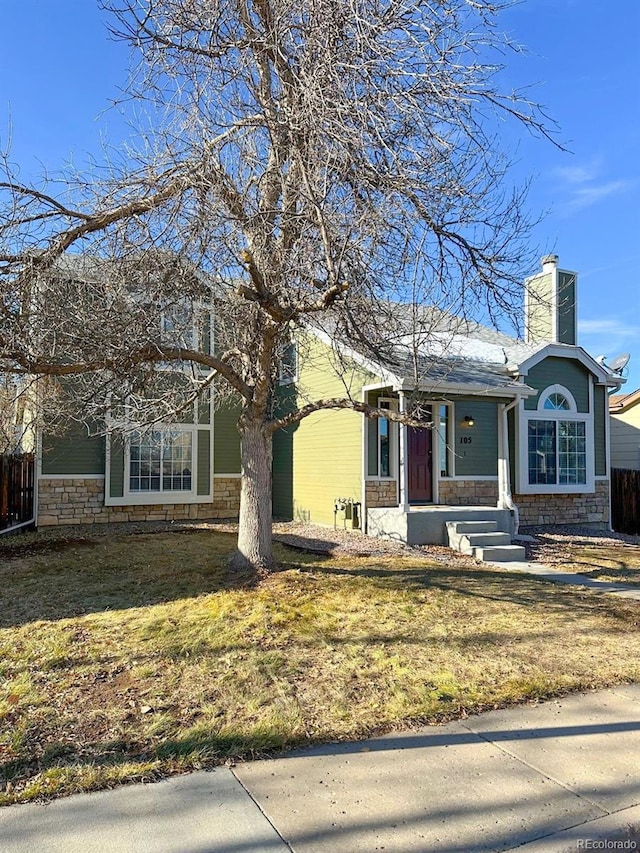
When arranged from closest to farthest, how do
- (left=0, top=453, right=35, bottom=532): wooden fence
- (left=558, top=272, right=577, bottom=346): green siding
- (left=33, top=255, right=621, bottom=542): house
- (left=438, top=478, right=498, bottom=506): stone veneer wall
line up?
(left=0, top=453, right=35, bottom=532): wooden fence, (left=33, top=255, right=621, bottom=542): house, (left=438, top=478, right=498, bottom=506): stone veneer wall, (left=558, top=272, right=577, bottom=346): green siding

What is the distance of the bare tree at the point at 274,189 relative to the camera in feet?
18.2

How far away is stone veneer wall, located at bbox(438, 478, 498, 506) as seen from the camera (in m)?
12.7

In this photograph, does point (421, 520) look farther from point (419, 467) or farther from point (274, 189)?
point (274, 189)

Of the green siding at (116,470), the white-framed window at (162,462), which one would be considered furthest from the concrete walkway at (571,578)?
the green siding at (116,470)

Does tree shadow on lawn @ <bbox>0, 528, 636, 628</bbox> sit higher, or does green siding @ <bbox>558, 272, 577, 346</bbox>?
green siding @ <bbox>558, 272, 577, 346</bbox>

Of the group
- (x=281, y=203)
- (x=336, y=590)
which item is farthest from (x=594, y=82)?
(x=336, y=590)

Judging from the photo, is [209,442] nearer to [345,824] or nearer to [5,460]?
[5,460]

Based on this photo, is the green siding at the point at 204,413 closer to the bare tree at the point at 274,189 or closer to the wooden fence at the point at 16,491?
the wooden fence at the point at 16,491

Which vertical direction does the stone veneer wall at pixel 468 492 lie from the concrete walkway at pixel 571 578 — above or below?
above

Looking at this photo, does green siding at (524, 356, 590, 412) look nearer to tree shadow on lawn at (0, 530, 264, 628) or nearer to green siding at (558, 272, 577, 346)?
green siding at (558, 272, 577, 346)

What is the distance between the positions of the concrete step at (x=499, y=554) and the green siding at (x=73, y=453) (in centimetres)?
796

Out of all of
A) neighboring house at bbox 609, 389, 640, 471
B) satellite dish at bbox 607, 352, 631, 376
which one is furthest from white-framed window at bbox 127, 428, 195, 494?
neighboring house at bbox 609, 389, 640, 471

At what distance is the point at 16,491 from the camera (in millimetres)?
11562

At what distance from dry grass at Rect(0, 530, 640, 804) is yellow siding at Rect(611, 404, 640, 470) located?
14.1 metres
